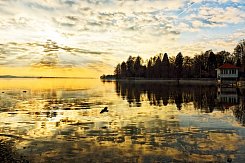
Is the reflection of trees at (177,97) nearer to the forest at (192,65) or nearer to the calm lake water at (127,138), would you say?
the calm lake water at (127,138)

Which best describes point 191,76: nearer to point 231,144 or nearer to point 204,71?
point 204,71

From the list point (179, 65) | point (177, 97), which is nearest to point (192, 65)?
point (179, 65)

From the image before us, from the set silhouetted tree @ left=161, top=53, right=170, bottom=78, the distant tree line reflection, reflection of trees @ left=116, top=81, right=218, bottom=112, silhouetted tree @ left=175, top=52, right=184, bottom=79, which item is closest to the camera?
the distant tree line reflection

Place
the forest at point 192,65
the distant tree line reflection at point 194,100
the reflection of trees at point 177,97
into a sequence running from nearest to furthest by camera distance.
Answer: the distant tree line reflection at point 194,100 → the reflection of trees at point 177,97 → the forest at point 192,65

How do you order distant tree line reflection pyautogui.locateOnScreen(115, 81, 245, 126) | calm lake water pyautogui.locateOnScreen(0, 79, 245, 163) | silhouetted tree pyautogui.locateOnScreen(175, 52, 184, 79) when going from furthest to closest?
silhouetted tree pyautogui.locateOnScreen(175, 52, 184, 79), distant tree line reflection pyautogui.locateOnScreen(115, 81, 245, 126), calm lake water pyautogui.locateOnScreen(0, 79, 245, 163)

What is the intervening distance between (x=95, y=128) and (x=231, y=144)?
940 centimetres

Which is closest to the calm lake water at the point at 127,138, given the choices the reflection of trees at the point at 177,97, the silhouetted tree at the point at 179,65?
the reflection of trees at the point at 177,97

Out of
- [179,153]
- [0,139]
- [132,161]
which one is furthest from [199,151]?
[0,139]

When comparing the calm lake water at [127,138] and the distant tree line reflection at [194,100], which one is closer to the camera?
the calm lake water at [127,138]

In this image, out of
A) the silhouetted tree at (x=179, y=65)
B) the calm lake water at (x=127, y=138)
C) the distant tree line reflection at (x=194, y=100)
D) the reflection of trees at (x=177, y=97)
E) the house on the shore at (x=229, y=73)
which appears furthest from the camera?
the silhouetted tree at (x=179, y=65)

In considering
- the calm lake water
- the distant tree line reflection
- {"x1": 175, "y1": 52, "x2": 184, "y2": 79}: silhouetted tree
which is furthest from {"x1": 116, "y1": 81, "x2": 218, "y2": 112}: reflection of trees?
{"x1": 175, "y1": 52, "x2": 184, "y2": 79}: silhouetted tree

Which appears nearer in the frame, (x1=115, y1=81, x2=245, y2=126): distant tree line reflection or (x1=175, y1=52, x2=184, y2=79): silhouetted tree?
(x1=115, y1=81, x2=245, y2=126): distant tree line reflection

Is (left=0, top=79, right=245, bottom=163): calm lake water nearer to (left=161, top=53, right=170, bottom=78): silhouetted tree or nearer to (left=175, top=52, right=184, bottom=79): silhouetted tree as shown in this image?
(left=175, top=52, right=184, bottom=79): silhouetted tree

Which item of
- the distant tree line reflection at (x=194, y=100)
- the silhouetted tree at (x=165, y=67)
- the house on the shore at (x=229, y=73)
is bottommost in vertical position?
the distant tree line reflection at (x=194, y=100)
